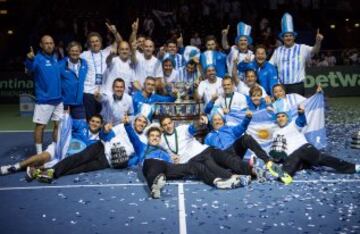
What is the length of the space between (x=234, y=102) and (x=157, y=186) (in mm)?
2788

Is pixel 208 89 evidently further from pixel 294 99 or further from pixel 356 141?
pixel 356 141

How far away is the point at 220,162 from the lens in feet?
24.4

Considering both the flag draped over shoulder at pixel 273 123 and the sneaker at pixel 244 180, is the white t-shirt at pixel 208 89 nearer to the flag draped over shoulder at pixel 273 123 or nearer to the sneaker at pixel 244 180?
the flag draped over shoulder at pixel 273 123

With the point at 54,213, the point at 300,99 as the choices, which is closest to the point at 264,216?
the point at 54,213

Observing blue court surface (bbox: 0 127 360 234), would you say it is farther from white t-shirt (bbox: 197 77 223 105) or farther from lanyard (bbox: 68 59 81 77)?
white t-shirt (bbox: 197 77 223 105)

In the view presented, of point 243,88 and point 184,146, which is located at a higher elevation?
point 243,88

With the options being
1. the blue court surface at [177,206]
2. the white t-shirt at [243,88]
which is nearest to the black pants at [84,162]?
the blue court surface at [177,206]

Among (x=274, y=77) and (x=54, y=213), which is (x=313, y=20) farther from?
(x=54, y=213)

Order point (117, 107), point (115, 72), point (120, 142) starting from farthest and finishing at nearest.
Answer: point (115, 72)
point (117, 107)
point (120, 142)

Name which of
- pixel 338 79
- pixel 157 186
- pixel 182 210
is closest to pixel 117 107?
pixel 157 186

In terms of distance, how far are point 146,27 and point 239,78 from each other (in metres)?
8.60

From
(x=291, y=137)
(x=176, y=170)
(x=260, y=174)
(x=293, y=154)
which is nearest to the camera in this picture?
(x=260, y=174)

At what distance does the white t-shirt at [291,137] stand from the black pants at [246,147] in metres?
0.36

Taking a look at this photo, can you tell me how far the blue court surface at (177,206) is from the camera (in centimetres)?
544
